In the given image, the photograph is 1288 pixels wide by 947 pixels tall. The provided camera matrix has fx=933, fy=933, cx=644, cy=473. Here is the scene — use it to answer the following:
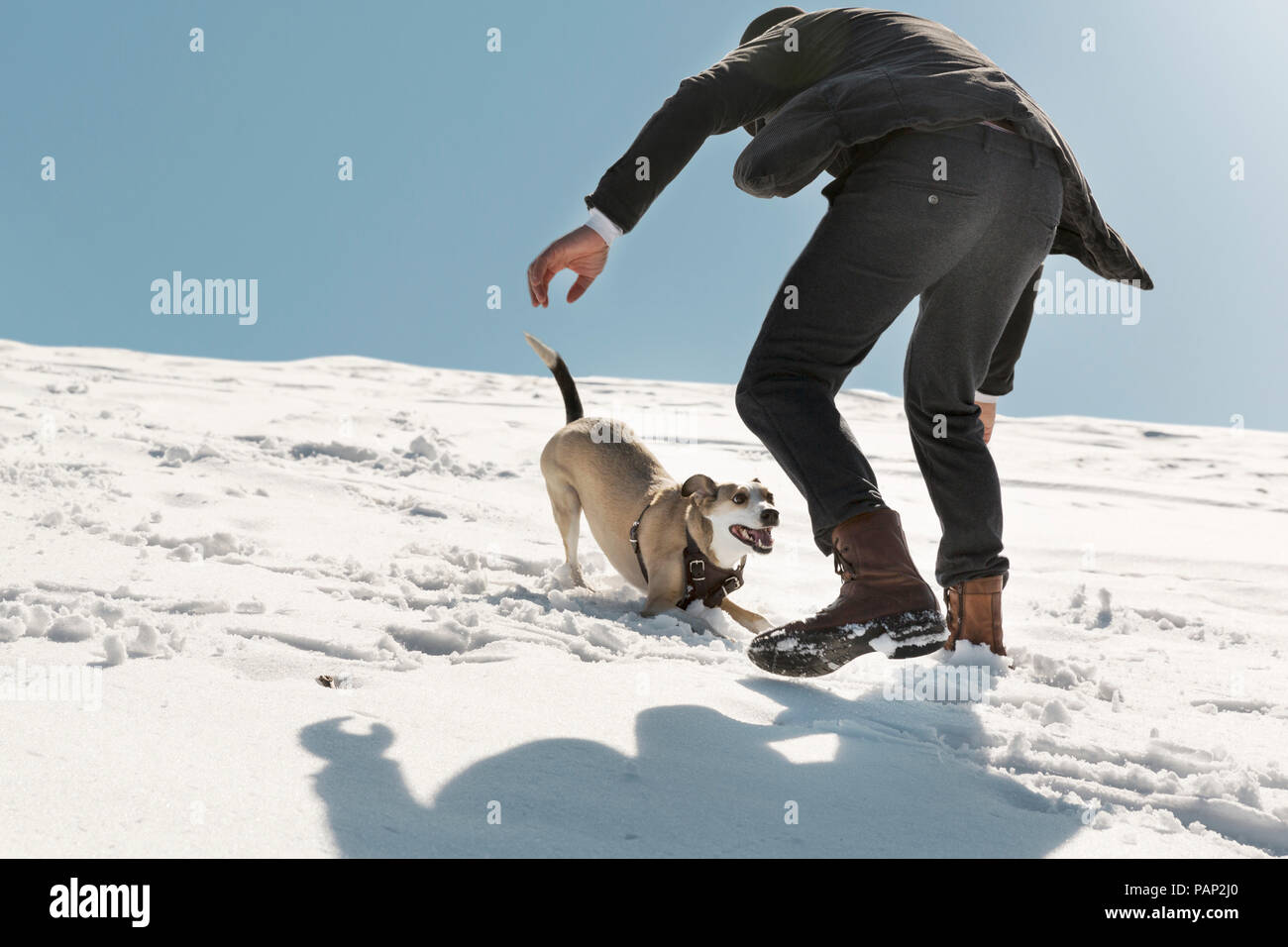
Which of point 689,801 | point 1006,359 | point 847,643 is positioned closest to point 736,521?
point 1006,359

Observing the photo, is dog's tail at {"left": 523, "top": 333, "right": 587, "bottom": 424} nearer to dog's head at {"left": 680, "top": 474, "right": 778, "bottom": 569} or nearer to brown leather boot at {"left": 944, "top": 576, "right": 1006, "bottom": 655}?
dog's head at {"left": 680, "top": 474, "right": 778, "bottom": 569}

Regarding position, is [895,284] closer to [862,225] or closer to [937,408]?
[862,225]

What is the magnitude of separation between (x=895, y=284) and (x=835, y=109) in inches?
17.1

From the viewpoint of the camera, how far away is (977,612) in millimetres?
2789

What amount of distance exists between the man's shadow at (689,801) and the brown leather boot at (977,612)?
0.76 metres

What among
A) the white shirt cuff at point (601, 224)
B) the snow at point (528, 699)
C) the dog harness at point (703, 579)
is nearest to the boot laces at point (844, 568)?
the snow at point (528, 699)

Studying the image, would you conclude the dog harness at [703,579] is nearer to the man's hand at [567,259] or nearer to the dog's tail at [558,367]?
the dog's tail at [558,367]

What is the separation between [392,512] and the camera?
5.48 meters

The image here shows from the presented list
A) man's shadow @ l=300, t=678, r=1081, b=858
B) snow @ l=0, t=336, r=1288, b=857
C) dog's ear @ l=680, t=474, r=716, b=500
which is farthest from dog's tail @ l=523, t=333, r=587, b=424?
man's shadow @ l=300, t=678, r=1081, b=858

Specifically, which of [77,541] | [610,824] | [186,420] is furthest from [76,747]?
[186,420]

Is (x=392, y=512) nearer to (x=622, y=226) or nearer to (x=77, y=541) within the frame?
(x=77, y=541)

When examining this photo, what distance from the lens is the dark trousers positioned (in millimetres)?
2223
